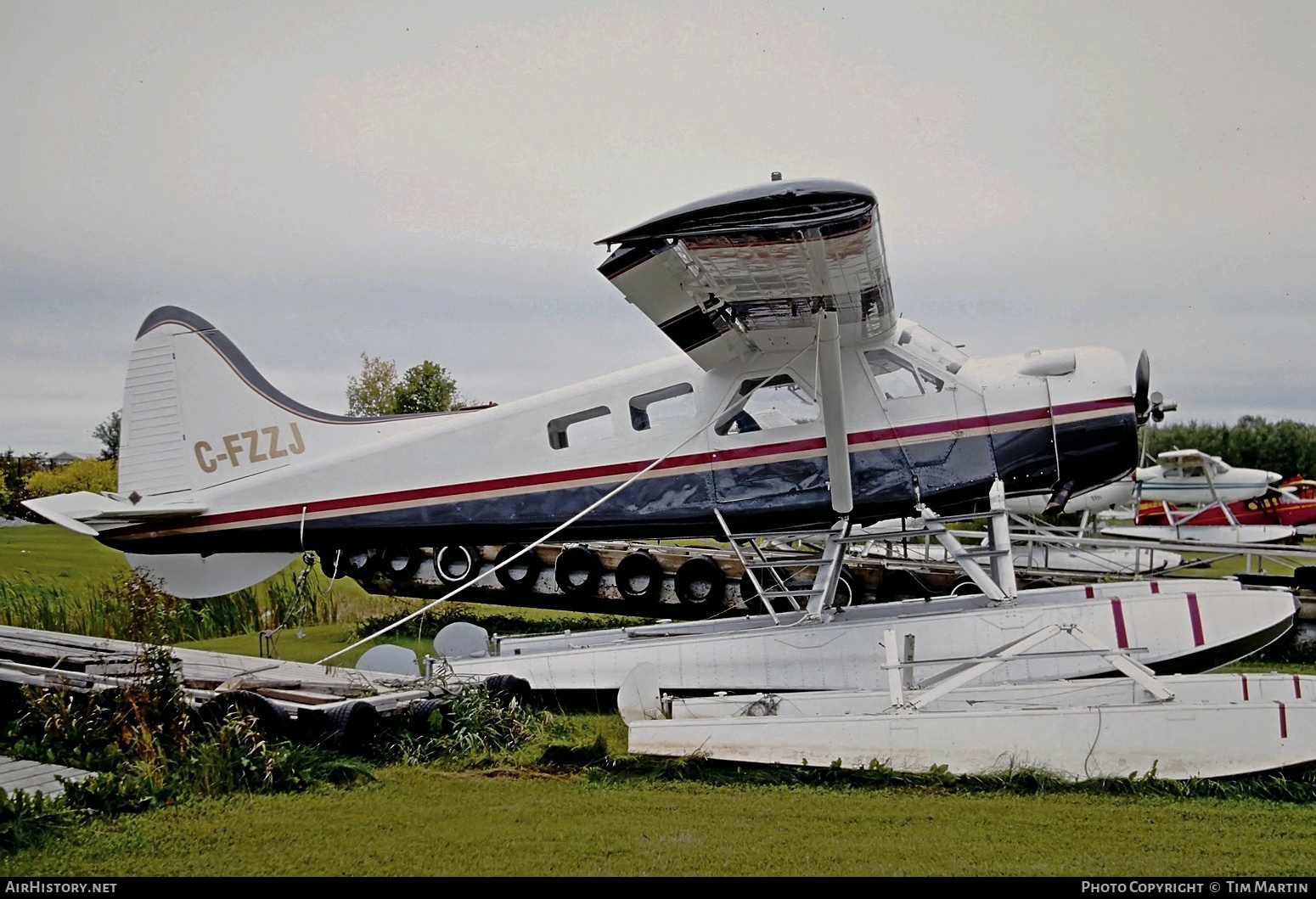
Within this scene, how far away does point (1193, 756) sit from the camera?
15.9 ft

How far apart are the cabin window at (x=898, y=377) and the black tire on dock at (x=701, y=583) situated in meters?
3.90

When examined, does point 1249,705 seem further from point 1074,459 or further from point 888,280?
point 888,280

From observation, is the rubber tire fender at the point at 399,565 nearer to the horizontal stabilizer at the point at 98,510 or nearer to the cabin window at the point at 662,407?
the horizontal stabilizer at the point at 98,510

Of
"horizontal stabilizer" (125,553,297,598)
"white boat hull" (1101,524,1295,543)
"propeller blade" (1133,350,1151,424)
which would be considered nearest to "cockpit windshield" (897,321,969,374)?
"propeller blade" (1133,350,1151,424)

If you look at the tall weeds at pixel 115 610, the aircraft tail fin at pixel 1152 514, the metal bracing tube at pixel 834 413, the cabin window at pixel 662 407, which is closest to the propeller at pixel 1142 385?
the metal bracing tube at pixel 834 413

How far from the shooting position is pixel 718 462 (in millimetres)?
7648

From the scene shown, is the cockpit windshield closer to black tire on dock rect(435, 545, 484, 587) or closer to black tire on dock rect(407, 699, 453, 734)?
black tire on dock rect(407, 699, 453, 734)

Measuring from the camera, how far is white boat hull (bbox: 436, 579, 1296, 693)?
6559mm

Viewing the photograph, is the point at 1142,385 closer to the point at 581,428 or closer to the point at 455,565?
the point at 581,428

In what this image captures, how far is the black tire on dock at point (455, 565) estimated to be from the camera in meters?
11.7

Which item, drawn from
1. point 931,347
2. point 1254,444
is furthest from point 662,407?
point 1254,444

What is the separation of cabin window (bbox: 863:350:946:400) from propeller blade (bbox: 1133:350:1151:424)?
1.36 meters
